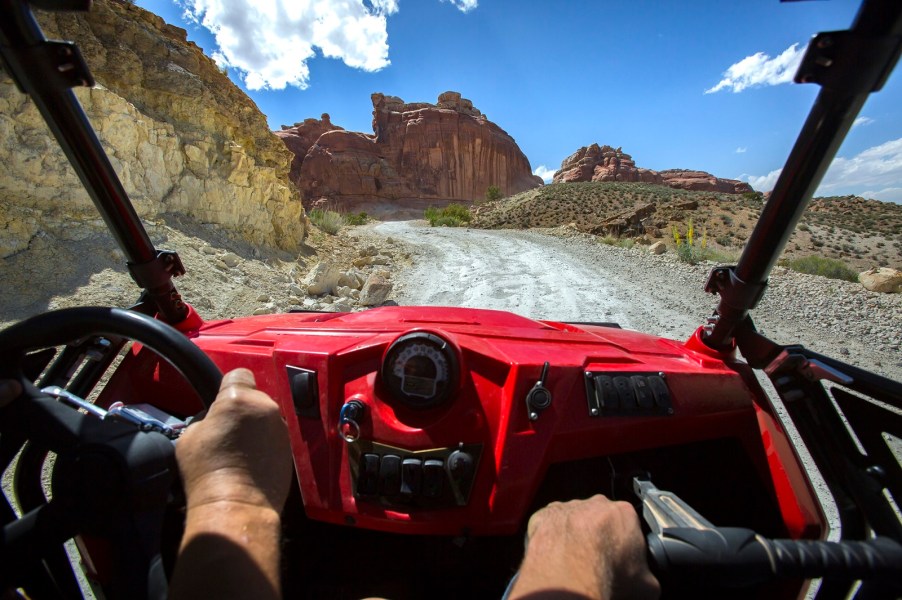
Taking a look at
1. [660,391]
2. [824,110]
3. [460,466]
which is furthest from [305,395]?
[824,110]

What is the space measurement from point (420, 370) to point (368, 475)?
0.33 metres

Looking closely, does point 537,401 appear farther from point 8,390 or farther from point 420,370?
point 8,390

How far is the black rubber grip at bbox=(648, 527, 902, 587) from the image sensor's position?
2.71ft

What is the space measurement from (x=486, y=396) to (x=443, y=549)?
0.58m

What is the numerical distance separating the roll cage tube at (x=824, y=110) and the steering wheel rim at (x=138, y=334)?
5.43 ft

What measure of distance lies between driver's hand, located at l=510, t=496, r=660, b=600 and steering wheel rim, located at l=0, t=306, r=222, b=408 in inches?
35.9

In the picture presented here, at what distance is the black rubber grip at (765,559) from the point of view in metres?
0.83

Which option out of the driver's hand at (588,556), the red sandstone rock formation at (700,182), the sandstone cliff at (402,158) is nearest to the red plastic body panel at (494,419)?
the driver's hand at (588,556)

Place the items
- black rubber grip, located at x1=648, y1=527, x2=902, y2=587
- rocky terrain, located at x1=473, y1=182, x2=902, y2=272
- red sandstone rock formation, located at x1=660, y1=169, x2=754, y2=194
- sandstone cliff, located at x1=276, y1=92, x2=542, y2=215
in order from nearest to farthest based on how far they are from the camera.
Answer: black rubber grip, located at x1=648, y1=527, x2=902, y2=587, rocky terrain, located at x1=473, y1=182, x2=902, y2=272, sandstone cliff, located at x1=276, y1=92, x2=542, y2=215, red sandstone rock formation, located at x1=660, y1=169, x2=754, y2=194

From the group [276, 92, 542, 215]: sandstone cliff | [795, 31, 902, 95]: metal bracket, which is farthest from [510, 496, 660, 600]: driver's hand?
[276, 92, 542, 215]: sandstone cliff

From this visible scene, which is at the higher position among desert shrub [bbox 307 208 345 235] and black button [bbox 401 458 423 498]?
black button [bbox 401 458 423 498]

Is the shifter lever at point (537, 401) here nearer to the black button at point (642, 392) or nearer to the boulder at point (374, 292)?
the black button at point (642, 392)

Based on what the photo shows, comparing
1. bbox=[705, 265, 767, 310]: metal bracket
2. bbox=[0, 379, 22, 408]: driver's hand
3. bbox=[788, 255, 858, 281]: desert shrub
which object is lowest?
bbox=[788, 255, 858, 281]: desert shrub

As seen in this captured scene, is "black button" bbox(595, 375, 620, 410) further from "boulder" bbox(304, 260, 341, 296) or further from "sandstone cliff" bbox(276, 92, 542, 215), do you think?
"sandstone cliff" bbox(276, 92, 542, 215)
